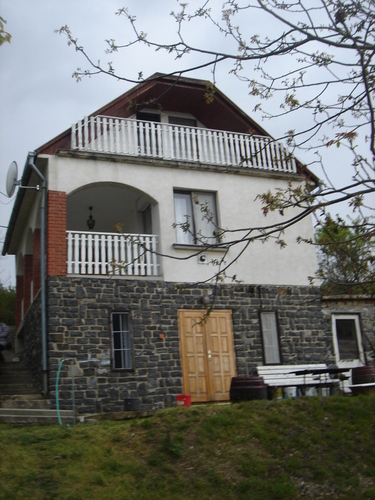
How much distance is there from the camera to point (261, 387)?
39.9 ft

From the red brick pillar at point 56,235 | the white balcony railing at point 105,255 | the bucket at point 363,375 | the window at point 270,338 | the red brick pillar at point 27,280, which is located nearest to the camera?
the bucket at point 363,375

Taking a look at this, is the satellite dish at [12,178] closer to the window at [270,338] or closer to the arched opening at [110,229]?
the arched opening at [110,229]

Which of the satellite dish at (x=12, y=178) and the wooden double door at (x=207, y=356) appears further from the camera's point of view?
the satellite dish at (x=12, y=178)

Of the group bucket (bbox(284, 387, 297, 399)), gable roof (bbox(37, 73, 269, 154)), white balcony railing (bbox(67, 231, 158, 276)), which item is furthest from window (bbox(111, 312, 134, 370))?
gable roof (bbox(37, 73, 269, 154))

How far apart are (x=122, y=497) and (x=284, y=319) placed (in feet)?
26.9

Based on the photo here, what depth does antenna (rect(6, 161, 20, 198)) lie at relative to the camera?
15234mm

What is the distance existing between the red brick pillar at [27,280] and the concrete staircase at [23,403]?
8.91 ft

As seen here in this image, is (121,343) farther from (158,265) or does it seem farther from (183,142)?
(183,142)

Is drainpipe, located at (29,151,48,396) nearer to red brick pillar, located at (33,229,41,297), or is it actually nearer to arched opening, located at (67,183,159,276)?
arched opening, located at (67,183,159,276)

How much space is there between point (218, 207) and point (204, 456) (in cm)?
759

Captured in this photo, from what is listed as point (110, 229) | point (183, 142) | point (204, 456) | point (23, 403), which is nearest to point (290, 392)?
point (204, 456)

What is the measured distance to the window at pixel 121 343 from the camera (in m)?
13.7

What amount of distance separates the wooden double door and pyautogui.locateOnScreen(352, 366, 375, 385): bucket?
2634mm

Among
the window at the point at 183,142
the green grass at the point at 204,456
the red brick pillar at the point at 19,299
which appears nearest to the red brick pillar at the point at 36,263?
the window at the point at 183,142
